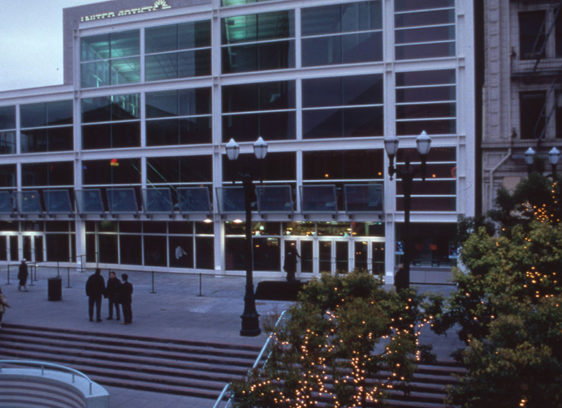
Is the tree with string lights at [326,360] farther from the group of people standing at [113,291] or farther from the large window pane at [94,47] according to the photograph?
the large window pane at [94,47]

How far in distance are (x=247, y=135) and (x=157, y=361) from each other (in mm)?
15025

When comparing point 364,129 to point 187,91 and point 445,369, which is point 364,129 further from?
point 445,369

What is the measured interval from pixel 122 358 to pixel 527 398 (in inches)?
427

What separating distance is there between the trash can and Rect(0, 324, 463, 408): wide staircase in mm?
4120

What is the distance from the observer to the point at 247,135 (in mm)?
26391

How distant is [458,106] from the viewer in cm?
2336

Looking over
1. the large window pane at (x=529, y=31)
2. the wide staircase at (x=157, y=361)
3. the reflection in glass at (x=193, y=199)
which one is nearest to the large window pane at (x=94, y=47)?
the reflection in glass at (x=193, y=199)

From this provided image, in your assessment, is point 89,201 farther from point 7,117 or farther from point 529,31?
point 529,31

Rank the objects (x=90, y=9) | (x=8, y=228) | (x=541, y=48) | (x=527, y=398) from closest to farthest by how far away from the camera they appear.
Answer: (x=527, y=398) → (x=541, y=48) → (x=8, y=228) → (x=90, y=9)

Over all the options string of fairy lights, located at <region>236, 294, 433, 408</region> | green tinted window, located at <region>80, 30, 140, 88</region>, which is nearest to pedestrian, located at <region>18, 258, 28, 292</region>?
green tinted window, located at <region>80, 30, 140, 88</region>

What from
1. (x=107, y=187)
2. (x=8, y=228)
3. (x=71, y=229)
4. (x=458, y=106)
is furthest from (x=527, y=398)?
(x=8, y=228)

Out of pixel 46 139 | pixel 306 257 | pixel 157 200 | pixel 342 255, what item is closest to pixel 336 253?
pixel 342 255

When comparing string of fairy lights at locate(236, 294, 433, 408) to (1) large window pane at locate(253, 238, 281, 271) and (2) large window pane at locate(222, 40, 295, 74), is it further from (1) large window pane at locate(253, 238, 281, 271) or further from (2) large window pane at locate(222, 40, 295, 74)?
(2) large window pane at locate(222, 40, 295, 74)

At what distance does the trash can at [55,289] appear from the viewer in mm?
20266
